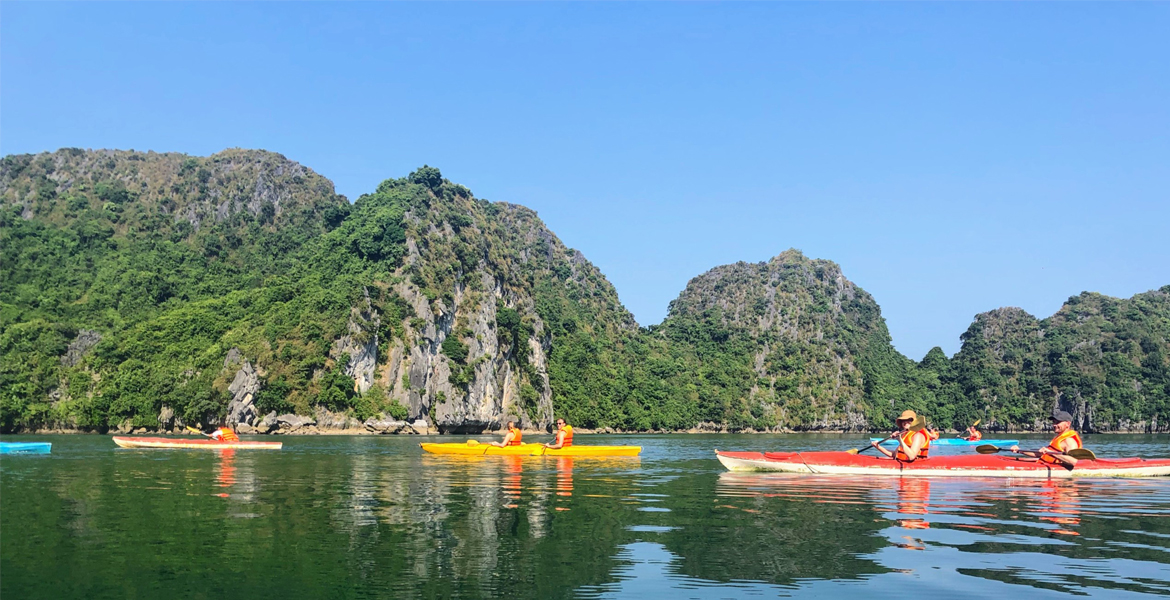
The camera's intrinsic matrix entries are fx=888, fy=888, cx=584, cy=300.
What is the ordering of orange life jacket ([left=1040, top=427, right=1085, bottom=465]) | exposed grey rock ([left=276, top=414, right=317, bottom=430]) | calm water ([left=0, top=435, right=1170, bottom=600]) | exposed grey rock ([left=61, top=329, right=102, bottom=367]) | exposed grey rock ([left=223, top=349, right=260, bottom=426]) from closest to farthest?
calm water ([left=0, top=435, right=1170, bottom=600]) < orange life jacket ([left=1040, top=427, right=1085, bottom=465]) < exposed grey rock ([left=223, top=349, right=260, bottom=426]) < exposed grey rock ([left=276, top=414, right=317, bottom=430]) < exposed grey rock ([left=61, top=329, right=102, bottom=367])

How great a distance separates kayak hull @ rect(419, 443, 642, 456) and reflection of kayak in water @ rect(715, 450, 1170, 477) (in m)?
13.0

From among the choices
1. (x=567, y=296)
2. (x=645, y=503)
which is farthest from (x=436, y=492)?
(x=567, y=296)

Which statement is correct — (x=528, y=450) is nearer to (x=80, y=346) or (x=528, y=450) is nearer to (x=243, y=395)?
(x=243, y=395)

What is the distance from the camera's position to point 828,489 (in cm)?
2120

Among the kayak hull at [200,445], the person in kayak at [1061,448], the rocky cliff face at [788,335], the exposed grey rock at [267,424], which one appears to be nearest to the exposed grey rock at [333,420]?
the exposed grey rock at [267,424]

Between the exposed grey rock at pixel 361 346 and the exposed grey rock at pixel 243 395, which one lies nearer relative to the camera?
the exposed grey rock at pixel 243 395

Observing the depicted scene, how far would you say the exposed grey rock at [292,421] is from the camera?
276 feet

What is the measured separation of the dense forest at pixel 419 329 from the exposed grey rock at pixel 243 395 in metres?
0.29

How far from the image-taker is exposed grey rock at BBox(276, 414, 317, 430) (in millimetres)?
84125

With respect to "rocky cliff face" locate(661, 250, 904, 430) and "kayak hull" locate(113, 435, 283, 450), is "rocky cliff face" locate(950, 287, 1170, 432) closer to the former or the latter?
"rocky cliff face" locate(661, 250, 904, 430)

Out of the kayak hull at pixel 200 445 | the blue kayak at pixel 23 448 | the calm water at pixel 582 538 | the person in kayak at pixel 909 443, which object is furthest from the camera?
the kayak hull at pixel 200 445

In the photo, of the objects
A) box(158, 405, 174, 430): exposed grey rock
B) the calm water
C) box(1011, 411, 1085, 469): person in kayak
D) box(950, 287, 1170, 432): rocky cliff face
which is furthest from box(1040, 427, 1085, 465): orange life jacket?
box(950, 287, 1170, 432): rocky cliff face

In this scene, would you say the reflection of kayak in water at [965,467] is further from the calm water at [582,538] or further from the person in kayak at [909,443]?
the calm water at [582,538]

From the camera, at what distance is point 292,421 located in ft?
277
